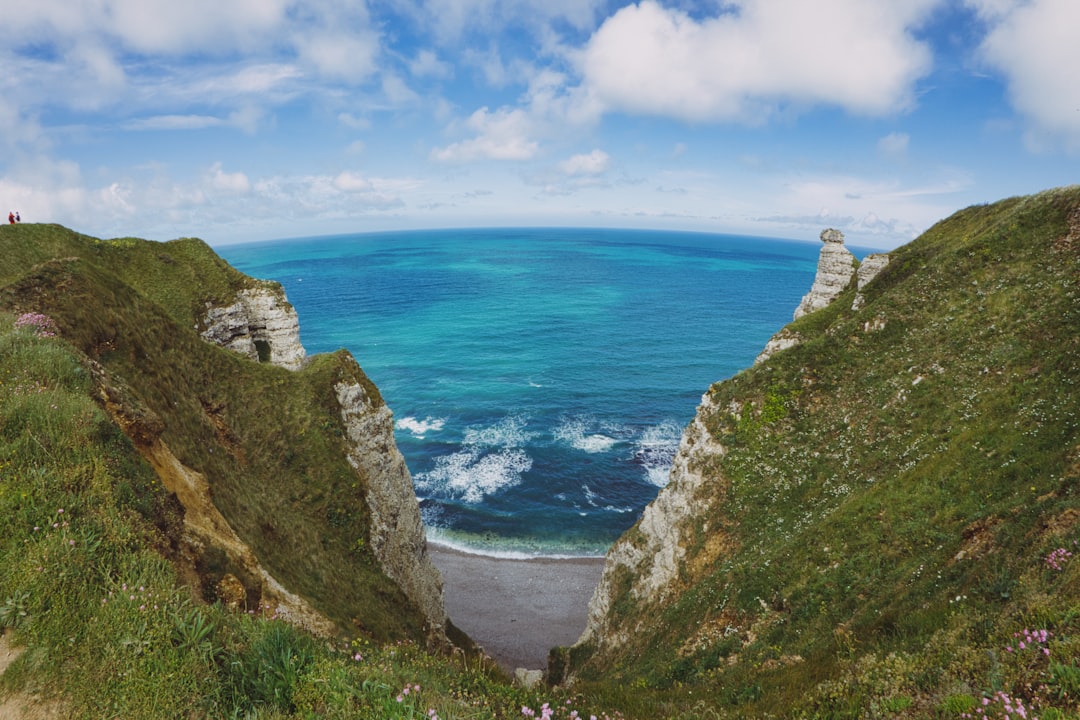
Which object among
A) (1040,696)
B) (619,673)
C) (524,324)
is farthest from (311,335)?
(1040,696)

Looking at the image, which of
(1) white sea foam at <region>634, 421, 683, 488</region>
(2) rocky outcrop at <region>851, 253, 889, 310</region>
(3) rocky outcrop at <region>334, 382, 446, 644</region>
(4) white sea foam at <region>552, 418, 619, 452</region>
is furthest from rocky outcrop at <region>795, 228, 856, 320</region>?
(3) rocky outcrop at <region>334, 382, 446, 644</region>

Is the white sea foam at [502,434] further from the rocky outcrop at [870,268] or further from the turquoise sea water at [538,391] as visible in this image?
the rocky outcrop at [870,268]

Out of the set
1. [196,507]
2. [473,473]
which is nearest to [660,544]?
[196,507]

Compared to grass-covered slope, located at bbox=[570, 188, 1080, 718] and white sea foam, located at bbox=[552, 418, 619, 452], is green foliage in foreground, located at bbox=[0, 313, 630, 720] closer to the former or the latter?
grass-covered slope, located at bbox=[570, 188, 1080, 718]

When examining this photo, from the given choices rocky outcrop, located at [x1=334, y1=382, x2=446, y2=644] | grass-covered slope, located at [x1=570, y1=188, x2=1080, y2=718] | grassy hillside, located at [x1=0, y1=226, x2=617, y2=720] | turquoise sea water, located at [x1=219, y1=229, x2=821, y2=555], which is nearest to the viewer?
grassy hillside, located at [x1=0, y1=226, x2=617, y2=720]

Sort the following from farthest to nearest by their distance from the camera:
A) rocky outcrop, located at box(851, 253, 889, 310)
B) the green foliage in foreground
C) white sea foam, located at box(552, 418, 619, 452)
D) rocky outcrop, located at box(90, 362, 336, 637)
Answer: white sea foam, located at box(552, 418, 619, 452) < rocky outcrop, located at box(851, 253, 889, 310) < rocky outcrop, located at box(90, 362, 336, 637) < the green foliage in foreground

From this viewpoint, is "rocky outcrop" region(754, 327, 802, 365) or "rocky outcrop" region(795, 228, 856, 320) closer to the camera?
"rocky outcrop" region(754, 327, 802, 365)

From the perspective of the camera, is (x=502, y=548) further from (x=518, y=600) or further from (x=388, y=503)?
(x=388, y=503)

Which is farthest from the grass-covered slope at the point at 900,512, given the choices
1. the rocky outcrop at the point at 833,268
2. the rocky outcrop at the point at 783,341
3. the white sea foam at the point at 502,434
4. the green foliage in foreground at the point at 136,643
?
the white sea foam at the point at 502,434
